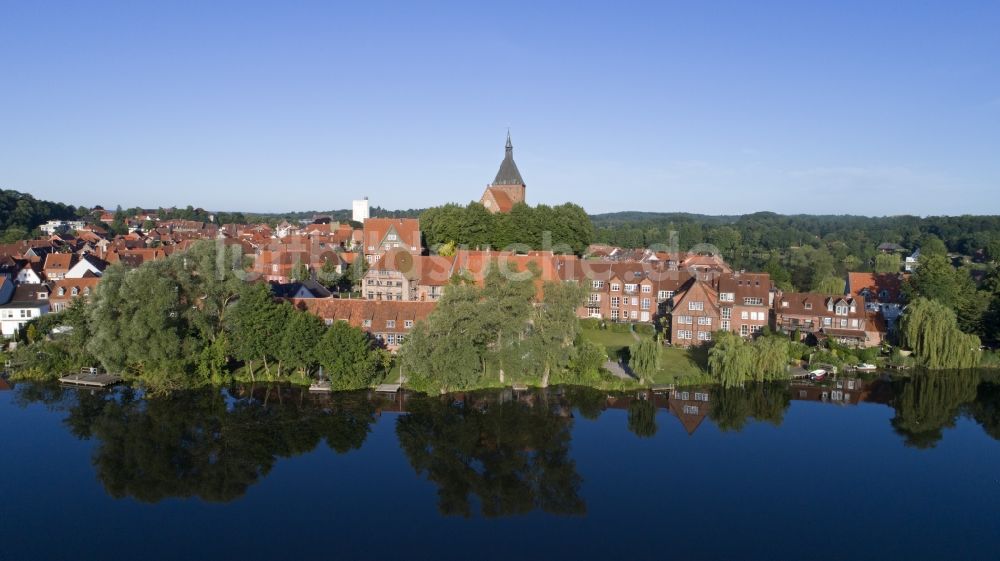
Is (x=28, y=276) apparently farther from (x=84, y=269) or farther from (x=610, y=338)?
(x=610, y=338)

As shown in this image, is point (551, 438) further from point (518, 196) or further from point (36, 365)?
point (518, 196)

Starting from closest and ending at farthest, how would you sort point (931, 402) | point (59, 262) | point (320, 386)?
point (320, 386)
point (931, 402)
point (59, 262)

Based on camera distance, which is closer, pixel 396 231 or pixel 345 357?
pixel 345 357

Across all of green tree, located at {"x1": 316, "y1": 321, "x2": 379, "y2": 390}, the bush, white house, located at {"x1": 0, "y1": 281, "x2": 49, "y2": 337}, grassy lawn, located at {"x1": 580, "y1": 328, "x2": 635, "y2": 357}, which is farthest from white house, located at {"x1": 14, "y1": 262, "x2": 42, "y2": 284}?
the bush

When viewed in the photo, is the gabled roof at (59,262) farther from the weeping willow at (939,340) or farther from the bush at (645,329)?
the weeping willow at (939,340)

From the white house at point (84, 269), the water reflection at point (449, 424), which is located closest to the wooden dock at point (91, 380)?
the water reflection at point (449, 424)

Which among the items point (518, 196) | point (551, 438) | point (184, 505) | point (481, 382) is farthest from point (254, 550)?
point (518, 196)

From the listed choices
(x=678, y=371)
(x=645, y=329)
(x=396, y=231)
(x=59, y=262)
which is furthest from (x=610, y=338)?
(x=59, y=262)
